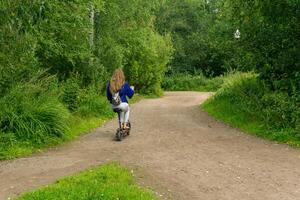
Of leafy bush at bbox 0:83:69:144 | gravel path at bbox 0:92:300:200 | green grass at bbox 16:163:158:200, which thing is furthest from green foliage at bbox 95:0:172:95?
green grass at bbox 16:163:158:200

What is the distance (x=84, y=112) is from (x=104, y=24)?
700cm

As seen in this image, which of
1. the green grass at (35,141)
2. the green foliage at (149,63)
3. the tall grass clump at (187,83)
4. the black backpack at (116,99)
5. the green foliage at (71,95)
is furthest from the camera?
the tall grass clump at (187,83)

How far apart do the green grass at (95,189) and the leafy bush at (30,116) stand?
367 cm

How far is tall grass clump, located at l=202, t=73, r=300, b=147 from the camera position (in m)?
13.9

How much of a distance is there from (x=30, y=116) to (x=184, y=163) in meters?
4.48

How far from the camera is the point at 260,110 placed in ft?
52.4

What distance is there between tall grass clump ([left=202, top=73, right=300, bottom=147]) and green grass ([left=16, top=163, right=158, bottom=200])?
18.7 ft

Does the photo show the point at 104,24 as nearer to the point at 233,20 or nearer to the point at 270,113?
the point at 233,20

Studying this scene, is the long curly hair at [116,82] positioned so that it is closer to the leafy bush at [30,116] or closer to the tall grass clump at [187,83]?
the leafy bush at [30,116]

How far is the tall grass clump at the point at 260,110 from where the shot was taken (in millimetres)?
13883

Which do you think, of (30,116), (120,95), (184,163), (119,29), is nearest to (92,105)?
(120,95)

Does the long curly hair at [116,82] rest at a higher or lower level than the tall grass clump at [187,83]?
higher

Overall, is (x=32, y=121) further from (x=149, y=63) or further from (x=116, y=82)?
(x=149, y=63)

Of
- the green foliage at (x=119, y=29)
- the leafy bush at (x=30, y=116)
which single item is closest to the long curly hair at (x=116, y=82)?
the leafy bush at (x=30, y=116)
